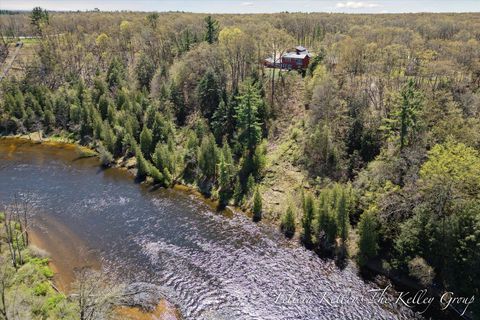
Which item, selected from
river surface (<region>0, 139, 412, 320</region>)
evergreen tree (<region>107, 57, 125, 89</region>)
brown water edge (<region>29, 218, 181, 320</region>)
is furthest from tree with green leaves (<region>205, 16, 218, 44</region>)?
brown water edge (<region>29, 218, 181, 320</region>)

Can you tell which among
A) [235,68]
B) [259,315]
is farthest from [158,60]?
[259,315]

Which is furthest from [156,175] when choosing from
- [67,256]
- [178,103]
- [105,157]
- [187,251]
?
[178,103]

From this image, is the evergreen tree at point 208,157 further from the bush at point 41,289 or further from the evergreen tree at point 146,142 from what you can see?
the bush at point 41,289

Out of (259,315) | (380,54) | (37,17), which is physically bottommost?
(259,315)

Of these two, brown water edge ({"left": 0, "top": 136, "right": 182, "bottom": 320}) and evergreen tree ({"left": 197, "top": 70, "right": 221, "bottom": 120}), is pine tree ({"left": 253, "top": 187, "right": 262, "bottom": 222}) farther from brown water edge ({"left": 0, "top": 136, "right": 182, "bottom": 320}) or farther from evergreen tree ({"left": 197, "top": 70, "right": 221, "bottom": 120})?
evergreen tree ({"left": 197, "top": 70, "right": 221, "bottom": 120})

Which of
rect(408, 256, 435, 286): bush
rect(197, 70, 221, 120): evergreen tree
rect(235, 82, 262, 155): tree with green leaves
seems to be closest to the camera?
rect(408, 256, 435, 286): bush

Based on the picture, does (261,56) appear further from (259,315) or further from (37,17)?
(37,17)

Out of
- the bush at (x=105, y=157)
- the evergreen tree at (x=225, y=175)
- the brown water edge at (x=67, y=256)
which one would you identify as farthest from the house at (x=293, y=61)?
the brown water edge at (x=67, y=256)
